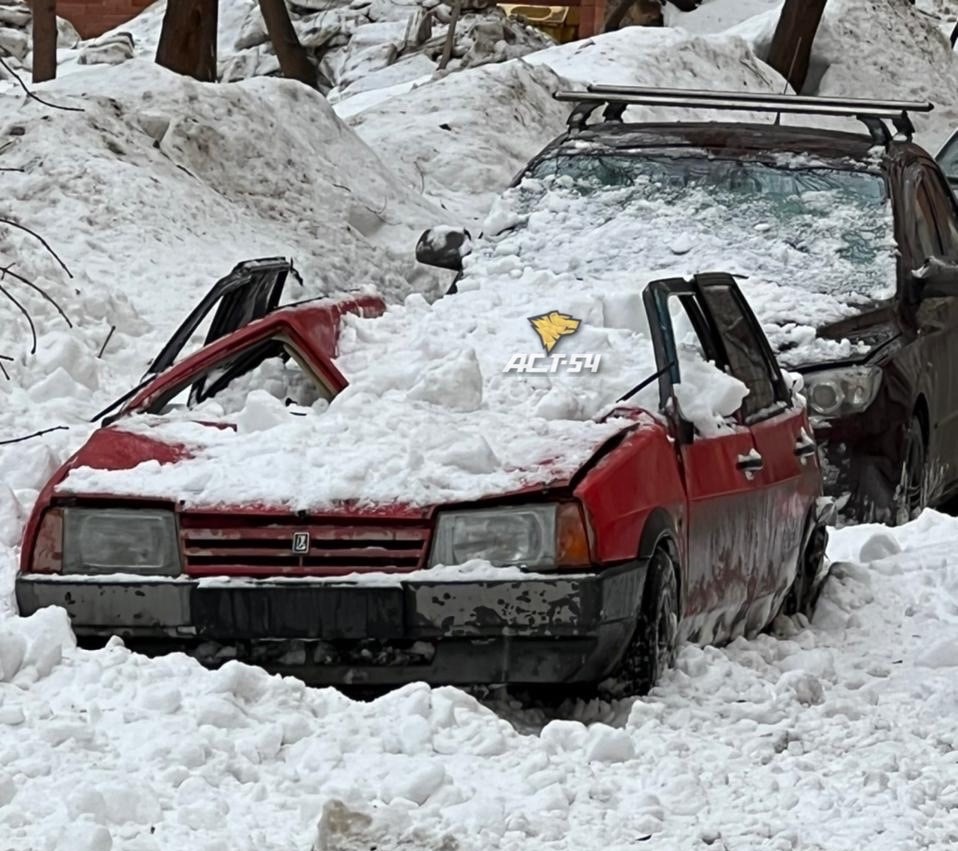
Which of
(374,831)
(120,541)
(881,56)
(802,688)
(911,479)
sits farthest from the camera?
(881,56)

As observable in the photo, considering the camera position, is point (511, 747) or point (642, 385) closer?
point (511, 747)

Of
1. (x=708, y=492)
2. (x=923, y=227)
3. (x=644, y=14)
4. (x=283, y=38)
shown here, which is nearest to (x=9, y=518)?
(x=708, y=492)

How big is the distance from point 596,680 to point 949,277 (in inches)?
176

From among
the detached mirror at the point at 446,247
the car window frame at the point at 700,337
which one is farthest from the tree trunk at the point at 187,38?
the car window frame at the point at 700,337

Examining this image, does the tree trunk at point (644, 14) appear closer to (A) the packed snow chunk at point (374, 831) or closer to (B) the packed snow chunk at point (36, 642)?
(B) the packed snow chunk at point (36, 642)

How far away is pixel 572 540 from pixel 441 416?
764 millimetres

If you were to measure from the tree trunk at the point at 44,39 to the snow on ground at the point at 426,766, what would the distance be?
Answer: 44.9 feet

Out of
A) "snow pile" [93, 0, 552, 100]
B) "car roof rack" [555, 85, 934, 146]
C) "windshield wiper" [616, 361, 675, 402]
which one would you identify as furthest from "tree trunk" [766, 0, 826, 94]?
"windshield wiper" [616, 361, 675, 402]

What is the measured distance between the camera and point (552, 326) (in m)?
7.56

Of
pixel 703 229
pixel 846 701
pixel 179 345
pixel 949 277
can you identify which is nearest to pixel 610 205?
pixel 703 229

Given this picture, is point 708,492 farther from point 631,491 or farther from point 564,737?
point 564,737

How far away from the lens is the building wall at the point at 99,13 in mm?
39062

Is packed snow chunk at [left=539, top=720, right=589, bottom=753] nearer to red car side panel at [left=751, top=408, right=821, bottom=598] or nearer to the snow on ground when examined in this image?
the snow on ground

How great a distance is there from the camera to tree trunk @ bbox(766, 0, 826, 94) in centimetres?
2725
